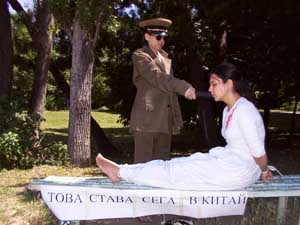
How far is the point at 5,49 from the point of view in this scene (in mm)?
10164

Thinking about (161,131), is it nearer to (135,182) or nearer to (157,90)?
(157,90)

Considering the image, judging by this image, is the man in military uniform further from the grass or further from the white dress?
the grass

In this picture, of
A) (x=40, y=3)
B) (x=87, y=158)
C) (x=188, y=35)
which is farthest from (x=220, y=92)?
(x=40, y=3)

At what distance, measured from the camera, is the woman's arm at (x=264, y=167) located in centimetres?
425

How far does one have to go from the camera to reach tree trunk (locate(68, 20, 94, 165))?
854 cm

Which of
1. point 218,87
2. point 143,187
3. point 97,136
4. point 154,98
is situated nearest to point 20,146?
point 97,136

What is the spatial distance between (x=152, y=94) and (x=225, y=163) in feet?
3.94

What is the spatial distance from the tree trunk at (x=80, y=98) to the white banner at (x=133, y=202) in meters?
4.43

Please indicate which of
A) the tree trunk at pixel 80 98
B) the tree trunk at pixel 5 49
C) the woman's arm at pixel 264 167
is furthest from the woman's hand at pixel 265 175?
the tree trunk at pixel 5 49

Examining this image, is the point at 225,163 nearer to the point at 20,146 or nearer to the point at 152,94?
the point at 152,94

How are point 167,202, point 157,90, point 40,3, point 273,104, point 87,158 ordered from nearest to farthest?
point 167,202
point 157,90
point 87,158
point 40,3
point 273,104

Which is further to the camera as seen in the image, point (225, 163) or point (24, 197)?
point (24, 197)

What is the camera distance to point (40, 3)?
394 inches

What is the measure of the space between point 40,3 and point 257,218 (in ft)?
20.9
